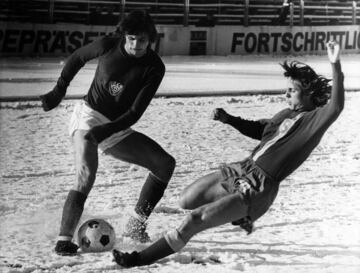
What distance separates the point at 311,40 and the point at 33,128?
17.9 m

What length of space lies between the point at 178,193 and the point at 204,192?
164 centimetres

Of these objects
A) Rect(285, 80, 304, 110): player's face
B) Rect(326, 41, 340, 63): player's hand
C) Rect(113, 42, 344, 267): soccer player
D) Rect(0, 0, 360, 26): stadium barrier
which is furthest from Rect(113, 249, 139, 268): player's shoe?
Rect(0, 0, 360, 26): stadium barrier

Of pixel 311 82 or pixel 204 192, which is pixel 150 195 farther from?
pixel 311 82

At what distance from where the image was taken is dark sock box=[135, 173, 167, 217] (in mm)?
4281

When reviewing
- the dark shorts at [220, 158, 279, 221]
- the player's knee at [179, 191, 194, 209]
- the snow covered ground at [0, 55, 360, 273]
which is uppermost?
the dark shorts at [220, 158, 279, 221]

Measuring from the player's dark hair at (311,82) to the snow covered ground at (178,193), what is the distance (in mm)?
956

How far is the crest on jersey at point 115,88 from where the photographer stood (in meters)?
4.15

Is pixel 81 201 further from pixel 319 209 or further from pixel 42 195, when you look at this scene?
pixel 319 209

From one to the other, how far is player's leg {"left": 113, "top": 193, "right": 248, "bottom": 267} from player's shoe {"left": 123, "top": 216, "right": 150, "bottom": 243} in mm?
688

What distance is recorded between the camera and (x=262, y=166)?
11.8ft

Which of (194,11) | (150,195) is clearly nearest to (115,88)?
(150,195)

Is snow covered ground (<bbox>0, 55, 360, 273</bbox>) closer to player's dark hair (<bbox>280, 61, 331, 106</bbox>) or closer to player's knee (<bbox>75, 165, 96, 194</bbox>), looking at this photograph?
player's knee (<bbox>75, 165, 96, 194</bbox>)

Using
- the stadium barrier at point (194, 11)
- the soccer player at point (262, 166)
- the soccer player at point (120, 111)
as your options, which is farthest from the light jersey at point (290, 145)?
the stadium barrier at point (194, 11)

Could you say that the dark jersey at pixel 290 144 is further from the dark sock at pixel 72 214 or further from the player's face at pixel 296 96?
the dark sock at pixel 72 214
